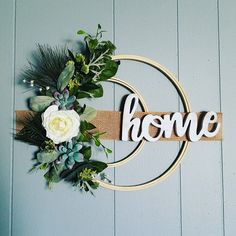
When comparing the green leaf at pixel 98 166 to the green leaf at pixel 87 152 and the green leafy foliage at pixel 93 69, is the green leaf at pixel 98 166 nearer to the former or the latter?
the green leaf at pixel 87 152

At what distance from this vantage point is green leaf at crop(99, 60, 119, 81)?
0.62m

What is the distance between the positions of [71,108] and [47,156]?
123 mm

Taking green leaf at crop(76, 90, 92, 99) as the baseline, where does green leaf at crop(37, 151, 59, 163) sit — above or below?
below

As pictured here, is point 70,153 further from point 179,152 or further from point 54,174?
point 179,152

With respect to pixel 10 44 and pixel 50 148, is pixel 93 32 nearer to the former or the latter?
pixel 10 44

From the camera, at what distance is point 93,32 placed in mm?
691

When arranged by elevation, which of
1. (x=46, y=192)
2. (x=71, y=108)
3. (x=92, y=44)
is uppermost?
(x=92, y=44)

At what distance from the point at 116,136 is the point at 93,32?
0.91 ft

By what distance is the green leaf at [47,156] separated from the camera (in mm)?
608

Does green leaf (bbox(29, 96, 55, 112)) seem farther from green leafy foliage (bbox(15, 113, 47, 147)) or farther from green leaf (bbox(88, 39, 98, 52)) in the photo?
green leaf (bbox(88, 39, 98, 52))

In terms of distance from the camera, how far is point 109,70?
627 millimetres
